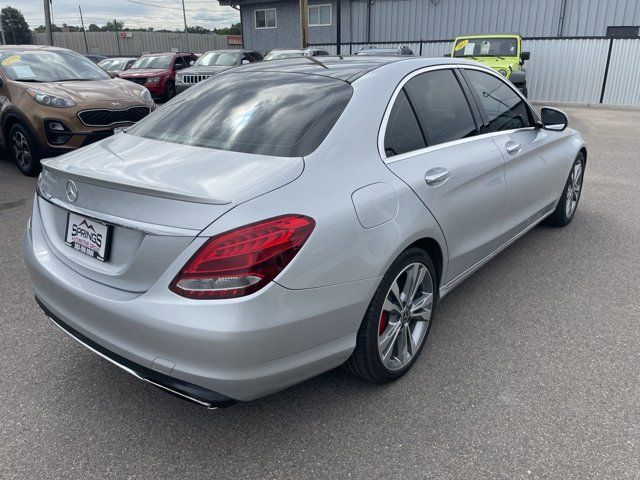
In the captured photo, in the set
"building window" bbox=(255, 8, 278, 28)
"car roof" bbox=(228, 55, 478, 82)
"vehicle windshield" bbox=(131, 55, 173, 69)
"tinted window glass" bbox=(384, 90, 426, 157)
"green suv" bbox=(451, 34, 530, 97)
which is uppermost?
"building window" bbox=(255, 8, 278, 28)

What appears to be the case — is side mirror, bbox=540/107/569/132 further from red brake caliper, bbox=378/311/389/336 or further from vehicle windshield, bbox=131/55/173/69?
vehicle windshield, bbox=131/55/173/69

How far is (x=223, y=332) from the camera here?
189 cm

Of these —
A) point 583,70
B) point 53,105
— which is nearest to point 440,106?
point 53,105

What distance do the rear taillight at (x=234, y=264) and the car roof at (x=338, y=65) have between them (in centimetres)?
120

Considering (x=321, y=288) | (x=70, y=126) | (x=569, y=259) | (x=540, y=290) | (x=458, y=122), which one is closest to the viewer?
(x=321, y=288)

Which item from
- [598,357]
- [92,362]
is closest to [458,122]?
[598,357]

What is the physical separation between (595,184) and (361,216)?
5.87m

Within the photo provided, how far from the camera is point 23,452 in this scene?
2.27 m

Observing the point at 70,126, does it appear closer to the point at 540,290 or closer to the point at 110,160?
the point at 110,160

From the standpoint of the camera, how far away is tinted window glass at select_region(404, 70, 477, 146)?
2951 mm

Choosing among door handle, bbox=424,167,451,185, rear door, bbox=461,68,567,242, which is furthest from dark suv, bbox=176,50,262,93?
door handle, bbox=424,167,451,185

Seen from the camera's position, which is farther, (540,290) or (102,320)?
(540,290)

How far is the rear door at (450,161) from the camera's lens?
2.69 metres

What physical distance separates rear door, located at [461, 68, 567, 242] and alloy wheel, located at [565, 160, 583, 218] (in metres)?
0.73
